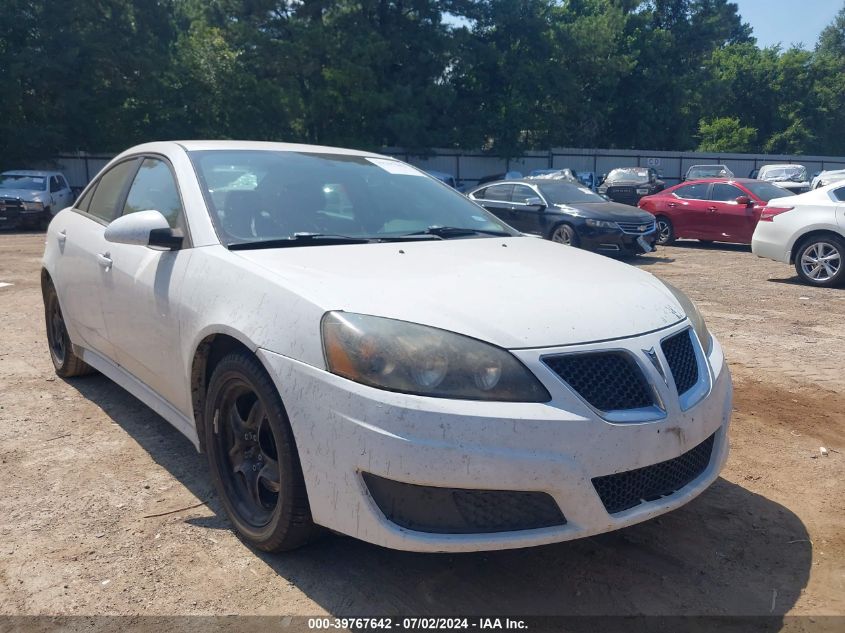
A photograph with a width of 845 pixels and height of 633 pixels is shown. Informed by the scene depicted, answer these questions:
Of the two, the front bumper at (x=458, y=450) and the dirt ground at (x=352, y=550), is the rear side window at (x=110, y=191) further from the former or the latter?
the front bumper at (x=458, y=450)

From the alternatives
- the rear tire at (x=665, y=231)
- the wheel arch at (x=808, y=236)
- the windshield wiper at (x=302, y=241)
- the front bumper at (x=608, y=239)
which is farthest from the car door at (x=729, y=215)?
the windshield wiper at (x=302, y=241)

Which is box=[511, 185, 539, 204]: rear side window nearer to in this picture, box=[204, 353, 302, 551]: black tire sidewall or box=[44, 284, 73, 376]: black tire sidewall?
box=[44, 284, 73, 376]: black tire sidewall

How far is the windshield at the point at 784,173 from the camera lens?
2611 cm

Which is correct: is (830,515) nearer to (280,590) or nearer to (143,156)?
(280,590)

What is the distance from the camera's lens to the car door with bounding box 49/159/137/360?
417 cm

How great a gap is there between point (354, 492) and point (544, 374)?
0.72 m

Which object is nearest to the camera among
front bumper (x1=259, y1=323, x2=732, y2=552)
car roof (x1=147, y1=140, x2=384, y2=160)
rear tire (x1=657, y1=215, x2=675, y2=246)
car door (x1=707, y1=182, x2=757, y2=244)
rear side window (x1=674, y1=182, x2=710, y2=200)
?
front bumper (x1=259, y1=323, x2=732, y2=552)

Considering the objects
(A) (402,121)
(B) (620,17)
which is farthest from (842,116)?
(A) (402,121)

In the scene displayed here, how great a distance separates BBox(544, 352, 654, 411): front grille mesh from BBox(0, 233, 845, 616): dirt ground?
0.72 m

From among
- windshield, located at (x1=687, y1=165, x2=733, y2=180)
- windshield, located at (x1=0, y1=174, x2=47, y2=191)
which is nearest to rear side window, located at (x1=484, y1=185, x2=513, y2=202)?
windshield, located at (x1=0, y1=174, x2=47, y2=191)

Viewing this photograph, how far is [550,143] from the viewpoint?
3881 centimetres

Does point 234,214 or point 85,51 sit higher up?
point 85,51

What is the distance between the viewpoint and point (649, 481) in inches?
104

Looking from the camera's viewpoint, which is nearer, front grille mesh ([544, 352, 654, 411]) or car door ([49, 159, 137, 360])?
front grille mesh ([544, 352, 654, 411])
